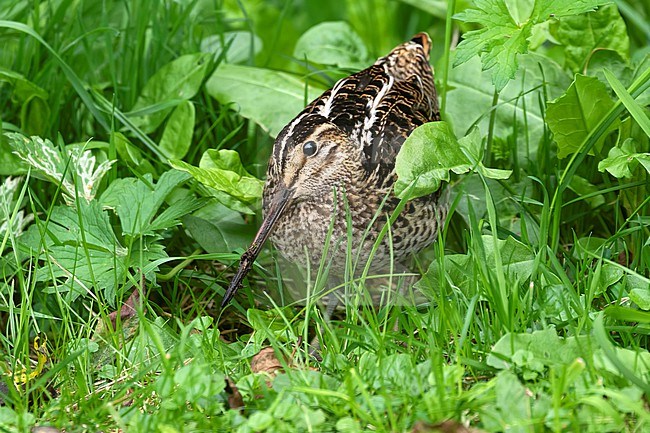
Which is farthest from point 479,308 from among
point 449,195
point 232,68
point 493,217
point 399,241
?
point 232,68

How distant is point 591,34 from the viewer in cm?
455

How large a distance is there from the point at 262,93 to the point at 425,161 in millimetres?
1376

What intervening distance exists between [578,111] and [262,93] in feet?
5.39

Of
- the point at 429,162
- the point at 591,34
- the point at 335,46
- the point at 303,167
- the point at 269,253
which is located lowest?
the point at 269,253

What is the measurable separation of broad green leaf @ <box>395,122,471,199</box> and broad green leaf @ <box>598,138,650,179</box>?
0.54m

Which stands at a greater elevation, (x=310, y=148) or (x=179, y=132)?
Result: (x=310, y=148)

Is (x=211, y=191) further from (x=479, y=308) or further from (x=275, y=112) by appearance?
(x=479, y=308)

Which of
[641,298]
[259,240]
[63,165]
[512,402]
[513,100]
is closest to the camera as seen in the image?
[512,402]

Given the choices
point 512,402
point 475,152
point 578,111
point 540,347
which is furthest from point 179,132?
point 512,402

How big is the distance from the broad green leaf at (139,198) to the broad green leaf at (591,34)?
1991 mm

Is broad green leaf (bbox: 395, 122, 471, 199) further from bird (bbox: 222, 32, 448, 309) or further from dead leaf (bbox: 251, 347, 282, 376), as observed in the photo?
dead leaf (bbox: 251, 347, 282, 376)

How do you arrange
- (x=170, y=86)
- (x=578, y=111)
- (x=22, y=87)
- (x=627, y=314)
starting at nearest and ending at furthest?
(x=627, y=314) → (x=578, y=111) → (x=22, y=87) → (x=170, y=86)

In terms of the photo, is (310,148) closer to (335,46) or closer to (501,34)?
(501,34)

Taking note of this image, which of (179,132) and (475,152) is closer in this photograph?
(475,152)
